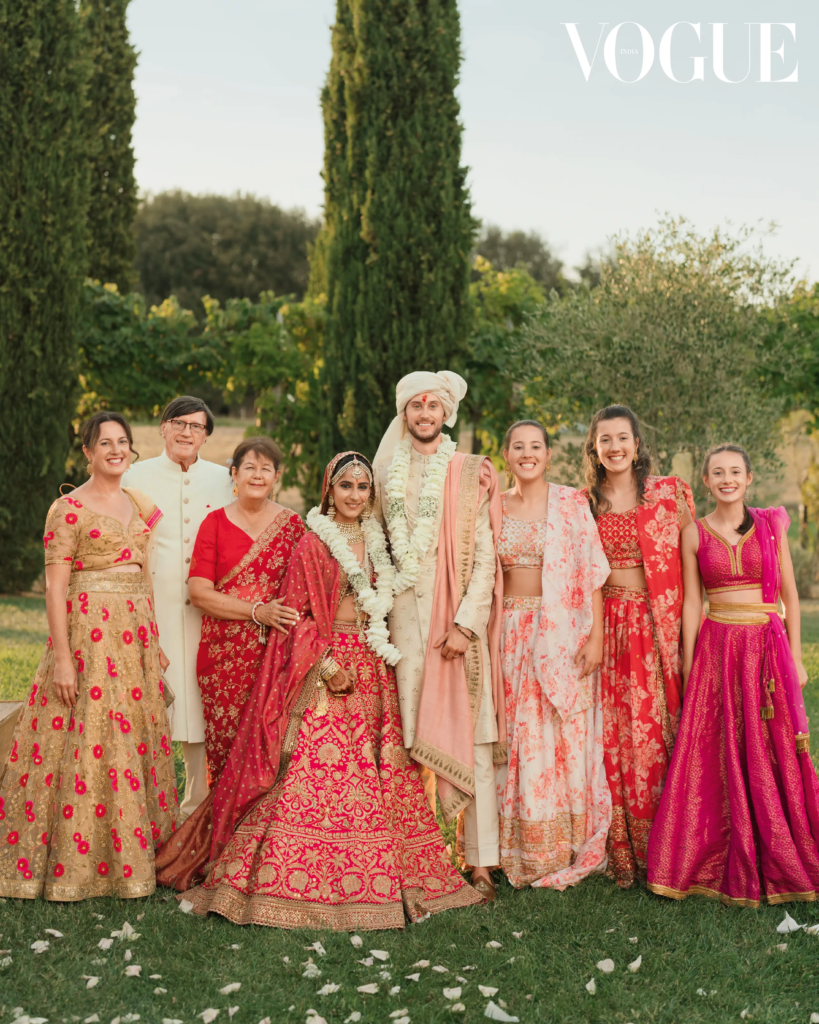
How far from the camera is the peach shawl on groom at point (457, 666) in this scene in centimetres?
381

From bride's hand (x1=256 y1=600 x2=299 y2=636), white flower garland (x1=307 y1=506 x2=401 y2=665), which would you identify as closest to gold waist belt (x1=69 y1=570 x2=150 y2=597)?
bride's hand (x1=256 y1=600 x2=299 y2=636)

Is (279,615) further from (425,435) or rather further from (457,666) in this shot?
(425,435)

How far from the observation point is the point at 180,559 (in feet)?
14.4

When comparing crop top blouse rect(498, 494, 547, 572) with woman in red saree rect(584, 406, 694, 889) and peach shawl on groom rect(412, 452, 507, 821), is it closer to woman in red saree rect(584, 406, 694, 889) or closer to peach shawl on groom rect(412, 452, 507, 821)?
peach shawl on groom rect(412, 452, 507, 821)

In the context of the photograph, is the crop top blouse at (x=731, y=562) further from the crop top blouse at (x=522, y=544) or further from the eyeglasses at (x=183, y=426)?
the eyeglasses at (x=183, y=426)

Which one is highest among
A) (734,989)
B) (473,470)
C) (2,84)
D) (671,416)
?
(2,84)

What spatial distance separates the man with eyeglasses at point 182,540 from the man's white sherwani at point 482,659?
1.03 m

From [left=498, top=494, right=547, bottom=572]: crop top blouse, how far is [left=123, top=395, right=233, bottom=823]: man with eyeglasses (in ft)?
4.53

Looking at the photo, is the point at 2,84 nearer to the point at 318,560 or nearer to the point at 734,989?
the point at 318,560

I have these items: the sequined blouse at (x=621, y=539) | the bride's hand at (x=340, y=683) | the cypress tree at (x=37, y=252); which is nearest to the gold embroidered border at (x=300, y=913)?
the bride's hand at (x=340, y=683)

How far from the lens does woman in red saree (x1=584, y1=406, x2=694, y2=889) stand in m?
3.94

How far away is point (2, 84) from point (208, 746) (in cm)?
941

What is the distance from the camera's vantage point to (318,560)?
3.87 m

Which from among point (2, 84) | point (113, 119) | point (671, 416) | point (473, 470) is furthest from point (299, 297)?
point (473, 470)
